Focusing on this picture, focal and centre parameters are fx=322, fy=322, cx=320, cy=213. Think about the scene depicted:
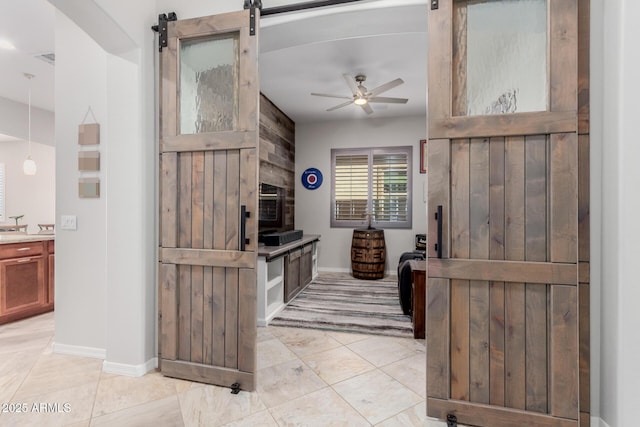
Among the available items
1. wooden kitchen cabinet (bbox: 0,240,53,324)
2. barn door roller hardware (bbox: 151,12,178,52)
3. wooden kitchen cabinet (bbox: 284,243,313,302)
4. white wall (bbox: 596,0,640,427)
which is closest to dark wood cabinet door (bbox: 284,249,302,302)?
wooden kitchen cabinet (bbox: 284,243,313,302)

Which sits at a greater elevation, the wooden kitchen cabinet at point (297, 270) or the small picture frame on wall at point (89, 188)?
the small picture frame on wall at point (89, 188)

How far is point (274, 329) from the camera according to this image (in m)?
3.19

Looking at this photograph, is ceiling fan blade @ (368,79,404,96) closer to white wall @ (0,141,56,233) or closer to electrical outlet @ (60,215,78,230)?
electrical outlet @ (60,215,78,230)

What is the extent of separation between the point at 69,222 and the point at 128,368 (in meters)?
1.24

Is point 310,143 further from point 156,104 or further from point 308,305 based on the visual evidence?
point 156,104

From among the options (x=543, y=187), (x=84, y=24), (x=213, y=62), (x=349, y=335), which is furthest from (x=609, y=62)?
Answer: (x=84, y=24)

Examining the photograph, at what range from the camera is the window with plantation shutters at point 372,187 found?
5.76 m

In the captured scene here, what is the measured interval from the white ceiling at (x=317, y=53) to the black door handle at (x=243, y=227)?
125 centimetres

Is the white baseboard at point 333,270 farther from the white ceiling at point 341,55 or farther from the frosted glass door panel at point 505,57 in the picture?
the frosted glass door panel at point 505,57

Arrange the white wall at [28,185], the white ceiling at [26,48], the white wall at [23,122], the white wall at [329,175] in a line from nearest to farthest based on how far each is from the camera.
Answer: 1. the white ceiling at [26,48]
2. the white wall at [23,122]
3. the white wall at [329,175]
4. the white wall at [28,185]

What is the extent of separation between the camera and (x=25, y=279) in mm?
3402

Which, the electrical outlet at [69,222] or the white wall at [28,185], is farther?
the white wall at [28,185]

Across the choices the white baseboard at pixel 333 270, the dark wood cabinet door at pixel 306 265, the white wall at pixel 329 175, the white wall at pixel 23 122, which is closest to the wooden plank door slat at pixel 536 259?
the dark wood cabinet door at pixel 306 265

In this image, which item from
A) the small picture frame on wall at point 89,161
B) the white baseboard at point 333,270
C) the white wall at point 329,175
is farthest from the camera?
the white baseboard at point 333,270
